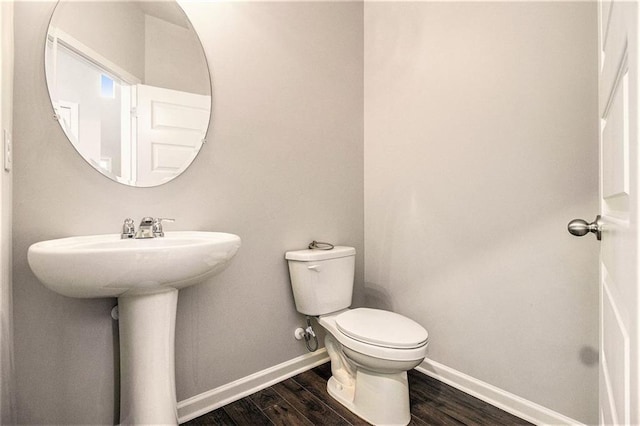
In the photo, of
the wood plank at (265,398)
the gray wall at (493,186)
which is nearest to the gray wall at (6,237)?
the wood plank at (265,398)

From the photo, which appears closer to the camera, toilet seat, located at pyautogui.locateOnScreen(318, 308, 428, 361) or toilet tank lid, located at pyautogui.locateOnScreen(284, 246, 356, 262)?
toilet seat, located at pyautogui.locateOnScreen(318, 308, 428, 361)

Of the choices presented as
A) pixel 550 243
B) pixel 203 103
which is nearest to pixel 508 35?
pixel 550 243

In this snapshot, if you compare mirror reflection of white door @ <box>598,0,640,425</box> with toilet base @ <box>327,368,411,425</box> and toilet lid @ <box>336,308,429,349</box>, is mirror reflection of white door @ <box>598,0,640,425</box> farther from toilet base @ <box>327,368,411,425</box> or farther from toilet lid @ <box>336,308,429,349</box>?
toilet base @ <box>327,368,411,425</box>

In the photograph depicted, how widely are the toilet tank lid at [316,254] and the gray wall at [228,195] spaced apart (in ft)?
0.26

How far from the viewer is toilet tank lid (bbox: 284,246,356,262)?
1.61 meters

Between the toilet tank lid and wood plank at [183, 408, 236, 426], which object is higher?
the toilet tank lid

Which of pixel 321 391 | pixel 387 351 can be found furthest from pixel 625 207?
pixel 321 391

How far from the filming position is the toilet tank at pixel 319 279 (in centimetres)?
162

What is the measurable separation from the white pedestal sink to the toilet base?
773mm

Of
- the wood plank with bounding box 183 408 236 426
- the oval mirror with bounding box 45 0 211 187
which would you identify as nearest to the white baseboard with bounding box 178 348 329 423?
the wood plank with bounding box 183 408 236 426

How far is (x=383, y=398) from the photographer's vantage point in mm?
1336

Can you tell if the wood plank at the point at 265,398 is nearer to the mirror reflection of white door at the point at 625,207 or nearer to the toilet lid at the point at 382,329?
the toilet lid at the point at 382,329

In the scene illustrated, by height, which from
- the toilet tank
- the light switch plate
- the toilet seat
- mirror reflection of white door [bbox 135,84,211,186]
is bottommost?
the toilet seat

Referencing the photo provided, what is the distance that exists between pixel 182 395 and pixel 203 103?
1306 millimetres
